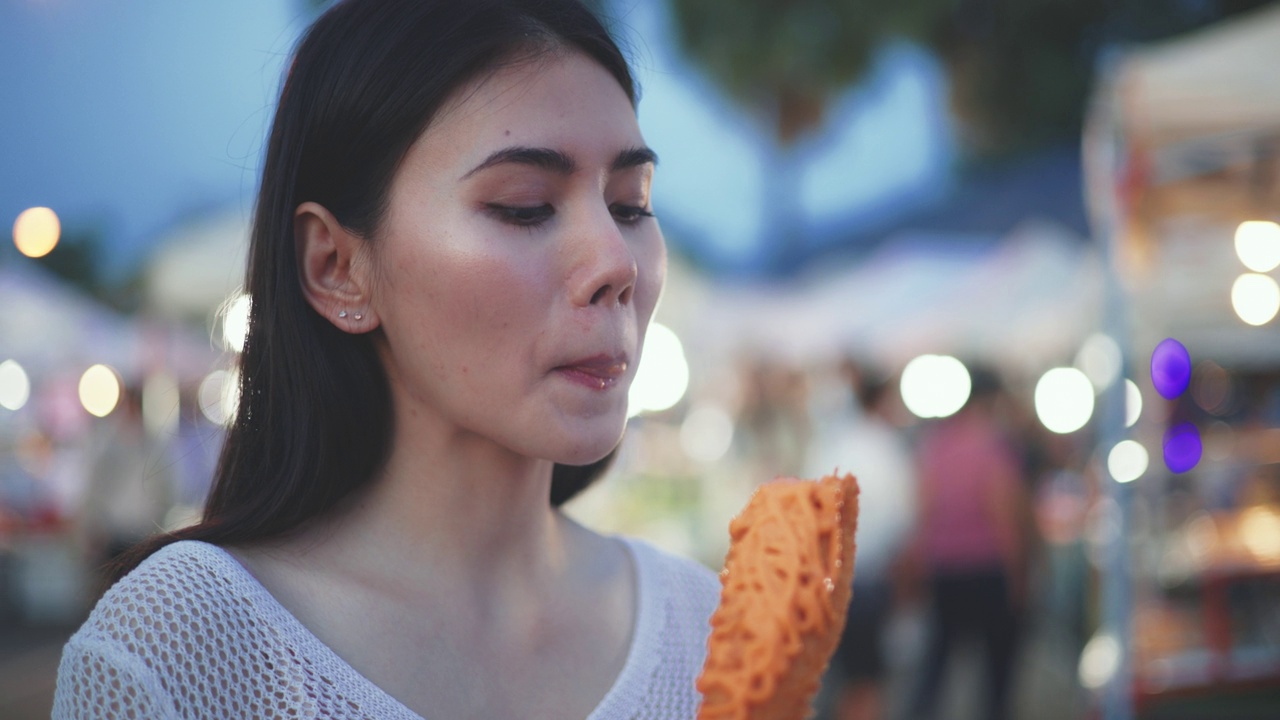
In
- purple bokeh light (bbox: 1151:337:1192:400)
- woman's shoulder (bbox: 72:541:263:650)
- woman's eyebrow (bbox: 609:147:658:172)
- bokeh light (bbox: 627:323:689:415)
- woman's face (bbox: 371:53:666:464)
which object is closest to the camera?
woman's shoulder (bbox: 72:541:263:650)

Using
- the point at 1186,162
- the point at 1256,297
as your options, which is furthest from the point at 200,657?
the point at 1256,297

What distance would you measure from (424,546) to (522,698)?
0.26 meters

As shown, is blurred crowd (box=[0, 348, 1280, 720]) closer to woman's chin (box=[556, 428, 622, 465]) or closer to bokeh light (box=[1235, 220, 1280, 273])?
woman's chin (box=[556, 428, 622, 465])

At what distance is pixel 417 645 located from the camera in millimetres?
1546

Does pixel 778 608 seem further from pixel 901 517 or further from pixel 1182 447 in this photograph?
pixel 1182 447

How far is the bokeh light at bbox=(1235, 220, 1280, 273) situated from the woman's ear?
6615mm

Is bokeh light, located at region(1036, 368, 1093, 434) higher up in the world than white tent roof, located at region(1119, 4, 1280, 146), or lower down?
higher up

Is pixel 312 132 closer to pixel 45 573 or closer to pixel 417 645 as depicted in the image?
pixel 417 645

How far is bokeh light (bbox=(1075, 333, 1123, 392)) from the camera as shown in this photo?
556 cm

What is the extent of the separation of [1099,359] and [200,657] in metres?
14.5

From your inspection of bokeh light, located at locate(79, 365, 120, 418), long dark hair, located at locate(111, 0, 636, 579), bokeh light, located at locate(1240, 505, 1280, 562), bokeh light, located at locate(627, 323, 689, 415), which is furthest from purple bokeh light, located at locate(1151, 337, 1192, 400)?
bokeh light, located at locate(79, 365, 120, 418)

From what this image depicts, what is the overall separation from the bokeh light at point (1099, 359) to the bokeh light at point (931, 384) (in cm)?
197

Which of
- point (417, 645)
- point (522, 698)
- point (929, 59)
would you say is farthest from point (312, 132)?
point (929, 59)

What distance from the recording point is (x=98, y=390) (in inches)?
871
